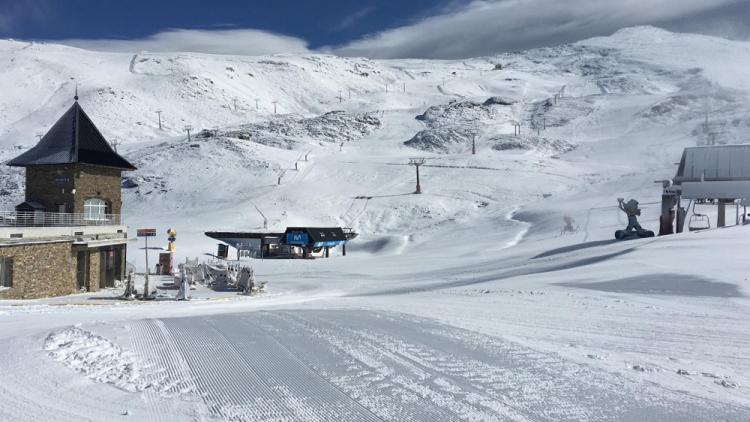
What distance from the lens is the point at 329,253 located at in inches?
1834

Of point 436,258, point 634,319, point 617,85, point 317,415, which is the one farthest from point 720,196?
point 617,85

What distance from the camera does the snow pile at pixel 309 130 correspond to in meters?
84.1

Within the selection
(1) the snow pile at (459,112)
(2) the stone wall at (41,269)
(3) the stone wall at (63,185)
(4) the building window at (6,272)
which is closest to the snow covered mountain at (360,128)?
(1) the snow pile at (459,112)

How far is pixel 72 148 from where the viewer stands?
1028 inches

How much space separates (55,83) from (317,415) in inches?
5518

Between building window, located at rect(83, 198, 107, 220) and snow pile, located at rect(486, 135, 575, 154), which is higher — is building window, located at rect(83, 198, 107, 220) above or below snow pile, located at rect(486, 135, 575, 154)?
below

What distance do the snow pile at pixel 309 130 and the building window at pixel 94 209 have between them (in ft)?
183

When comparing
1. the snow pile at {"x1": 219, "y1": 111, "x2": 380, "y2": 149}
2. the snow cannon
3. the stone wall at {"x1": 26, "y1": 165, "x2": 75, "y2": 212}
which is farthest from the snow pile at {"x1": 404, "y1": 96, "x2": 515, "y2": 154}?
the stone wall at {"x1": 26, "y1": 165, "x2": 75, "y2": 212}

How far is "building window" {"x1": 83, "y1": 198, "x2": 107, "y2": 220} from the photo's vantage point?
26.3 metres

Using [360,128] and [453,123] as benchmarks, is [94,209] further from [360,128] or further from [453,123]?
[453,123]

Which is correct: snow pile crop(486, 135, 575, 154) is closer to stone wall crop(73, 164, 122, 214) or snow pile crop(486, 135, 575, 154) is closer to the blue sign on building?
the blue sign on building

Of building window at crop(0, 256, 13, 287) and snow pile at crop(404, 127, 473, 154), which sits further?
snow pile at crop(404, 127, 473, 154)

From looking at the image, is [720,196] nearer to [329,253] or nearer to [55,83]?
[329,253]

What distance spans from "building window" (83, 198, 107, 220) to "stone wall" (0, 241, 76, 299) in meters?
4.37
